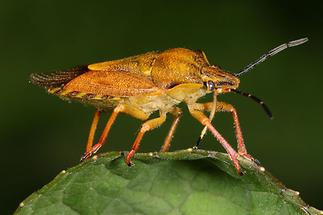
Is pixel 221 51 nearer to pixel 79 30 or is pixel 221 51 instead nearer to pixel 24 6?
pixel 79 30

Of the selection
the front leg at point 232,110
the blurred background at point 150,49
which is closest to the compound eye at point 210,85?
the front leg at point 232,110

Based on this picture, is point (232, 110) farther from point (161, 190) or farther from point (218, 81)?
point (161, 190)

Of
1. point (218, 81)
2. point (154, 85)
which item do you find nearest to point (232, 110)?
point (218, 81)

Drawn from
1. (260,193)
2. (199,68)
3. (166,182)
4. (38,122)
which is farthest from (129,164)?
(38,122)

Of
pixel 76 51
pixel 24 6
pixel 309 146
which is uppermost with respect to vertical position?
pixel 24 6

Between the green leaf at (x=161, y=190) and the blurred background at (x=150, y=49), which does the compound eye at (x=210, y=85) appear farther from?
the green leaf at (x=161, y=190)

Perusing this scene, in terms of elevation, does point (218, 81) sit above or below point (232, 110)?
above
